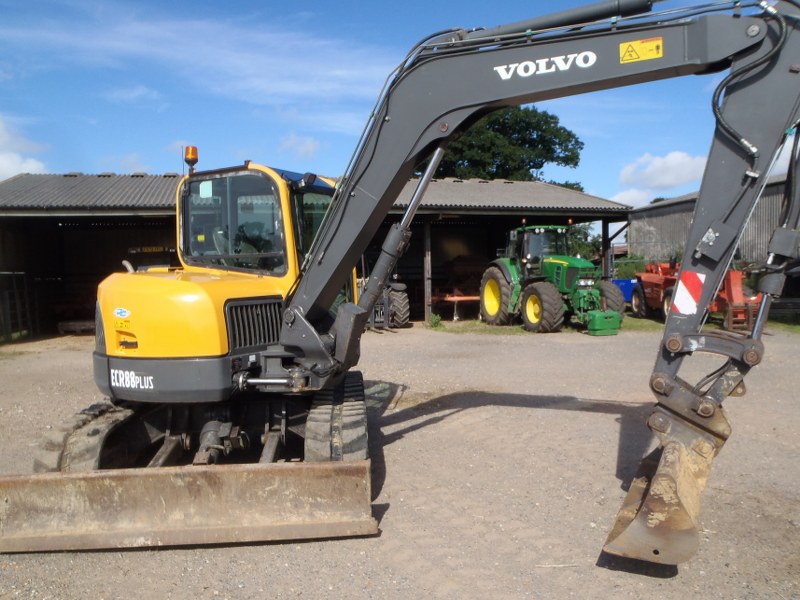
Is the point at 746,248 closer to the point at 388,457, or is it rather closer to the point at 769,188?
the point at 769,188

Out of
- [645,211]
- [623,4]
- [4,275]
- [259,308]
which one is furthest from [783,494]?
[645,211]

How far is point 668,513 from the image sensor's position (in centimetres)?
368

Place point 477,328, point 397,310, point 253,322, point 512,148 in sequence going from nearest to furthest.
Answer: point 253,322
point 397,310
point 477,328
point 512,148

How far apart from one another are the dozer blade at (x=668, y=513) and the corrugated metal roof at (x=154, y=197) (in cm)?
1357

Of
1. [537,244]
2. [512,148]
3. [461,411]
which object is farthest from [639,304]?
[512,148]

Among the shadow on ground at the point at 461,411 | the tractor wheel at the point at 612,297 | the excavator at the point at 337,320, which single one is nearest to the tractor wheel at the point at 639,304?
the tractor wheel at the point at 612,297

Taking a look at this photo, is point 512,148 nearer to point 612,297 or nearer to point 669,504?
point 612,297

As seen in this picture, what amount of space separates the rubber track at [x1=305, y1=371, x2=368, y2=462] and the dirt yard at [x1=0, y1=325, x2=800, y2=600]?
0.50 metres

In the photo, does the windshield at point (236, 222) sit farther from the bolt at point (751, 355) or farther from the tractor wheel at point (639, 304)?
the tractor wheel at point (639, 304)

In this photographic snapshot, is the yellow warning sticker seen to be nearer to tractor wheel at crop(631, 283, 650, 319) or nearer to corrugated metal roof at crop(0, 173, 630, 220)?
corrugated metal roof at crop(0, 173, 630, 220)

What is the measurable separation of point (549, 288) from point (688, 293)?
36.9 feet

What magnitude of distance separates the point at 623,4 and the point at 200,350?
11.9 ft

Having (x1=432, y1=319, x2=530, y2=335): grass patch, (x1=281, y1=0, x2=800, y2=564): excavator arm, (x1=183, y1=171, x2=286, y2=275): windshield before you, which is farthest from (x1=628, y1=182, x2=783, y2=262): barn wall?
(x1=183, y1=171, x2=286, y2=275): windshield

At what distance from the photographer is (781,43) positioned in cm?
400
